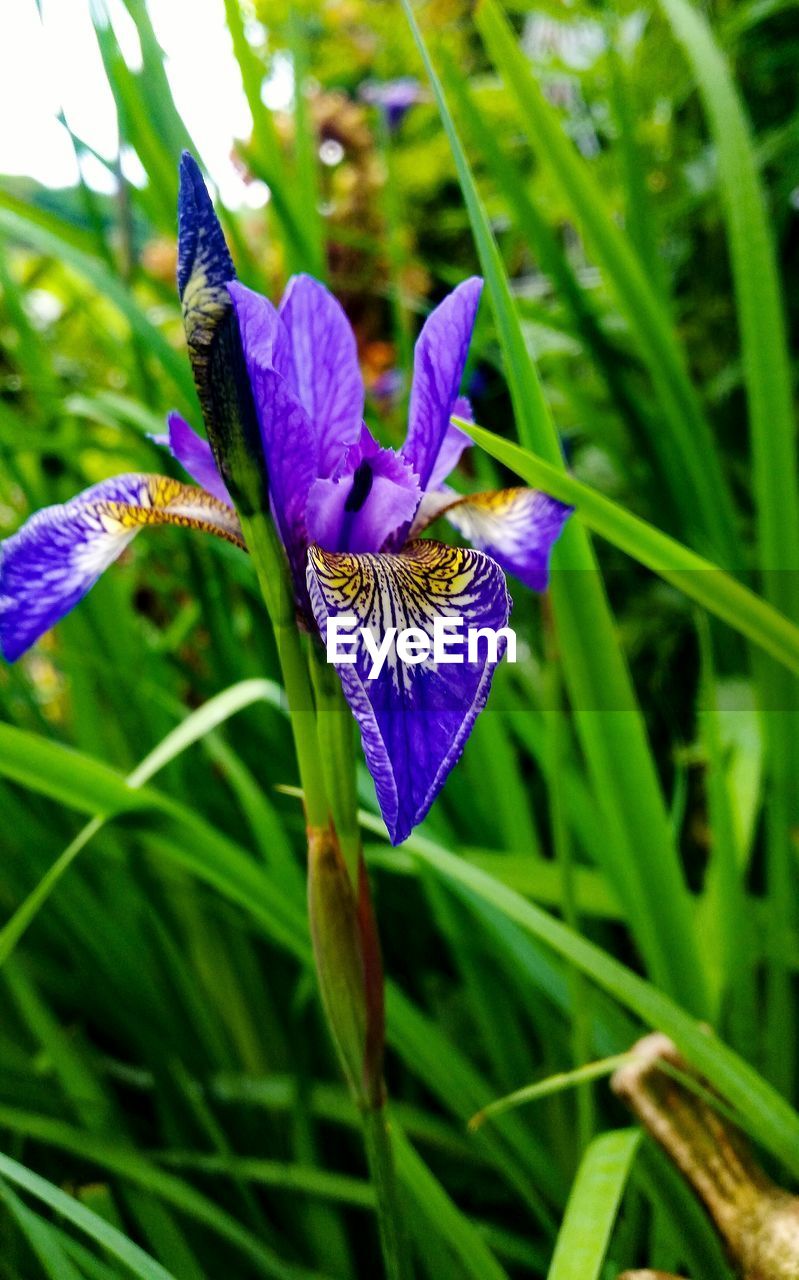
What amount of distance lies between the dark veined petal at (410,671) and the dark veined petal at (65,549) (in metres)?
0.09

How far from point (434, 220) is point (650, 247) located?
203 centimetres

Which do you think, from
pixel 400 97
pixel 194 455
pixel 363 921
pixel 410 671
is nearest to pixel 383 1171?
pixel 363 921

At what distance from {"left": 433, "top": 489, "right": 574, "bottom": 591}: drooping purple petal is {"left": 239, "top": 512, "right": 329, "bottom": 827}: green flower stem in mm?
110

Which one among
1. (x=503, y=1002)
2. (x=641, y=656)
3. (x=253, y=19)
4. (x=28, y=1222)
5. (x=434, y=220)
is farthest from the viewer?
(x=434, y=220)

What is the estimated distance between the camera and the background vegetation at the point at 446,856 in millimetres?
512

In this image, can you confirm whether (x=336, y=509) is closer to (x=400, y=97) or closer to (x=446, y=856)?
(x=446, y=856)

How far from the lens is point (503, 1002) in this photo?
76 cm

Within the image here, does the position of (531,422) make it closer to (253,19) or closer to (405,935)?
(405,935)

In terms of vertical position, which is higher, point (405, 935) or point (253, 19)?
point (253, 19)

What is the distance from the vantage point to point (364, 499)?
432mm

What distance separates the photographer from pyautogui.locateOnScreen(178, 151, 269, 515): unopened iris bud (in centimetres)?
37

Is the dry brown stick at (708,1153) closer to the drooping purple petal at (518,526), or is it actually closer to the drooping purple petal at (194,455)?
the drooping purple petal at (518,526)

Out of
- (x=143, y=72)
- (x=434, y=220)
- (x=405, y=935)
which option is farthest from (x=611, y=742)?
(x=434, y=220)

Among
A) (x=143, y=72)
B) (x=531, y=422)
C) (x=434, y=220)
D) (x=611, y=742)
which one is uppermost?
(x=434, y=220)
